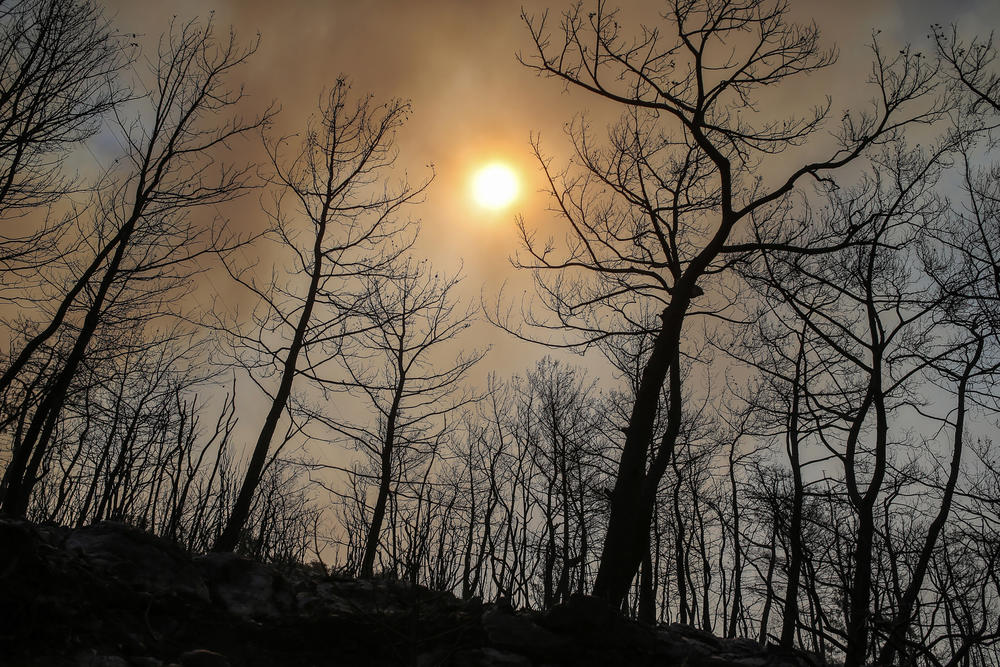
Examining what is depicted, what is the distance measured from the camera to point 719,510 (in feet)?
62.1

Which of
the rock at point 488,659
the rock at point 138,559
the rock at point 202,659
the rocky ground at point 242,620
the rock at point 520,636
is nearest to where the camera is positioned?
the rocky ground at point 242,620

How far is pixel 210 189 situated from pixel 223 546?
17.1 feet

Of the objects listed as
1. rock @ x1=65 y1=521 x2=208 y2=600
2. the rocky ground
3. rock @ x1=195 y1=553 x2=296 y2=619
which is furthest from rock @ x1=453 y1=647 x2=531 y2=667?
rock @ x1=65 y1=521 x2=208 y2=600

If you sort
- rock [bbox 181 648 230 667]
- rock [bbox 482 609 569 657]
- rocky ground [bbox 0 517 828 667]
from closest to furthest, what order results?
1. rocky ground [bbox 0 517 828 667]
2. rock [bbox 181 648 230 667]
3. rock [bbox 482 609 569 657]

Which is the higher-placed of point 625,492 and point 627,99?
point 627,99

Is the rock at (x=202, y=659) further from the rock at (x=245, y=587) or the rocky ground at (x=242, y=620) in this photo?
the rock at (x=245, y=587)

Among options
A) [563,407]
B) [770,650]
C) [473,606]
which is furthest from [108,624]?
[563,407]

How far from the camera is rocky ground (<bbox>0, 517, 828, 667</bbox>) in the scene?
11.3 ft

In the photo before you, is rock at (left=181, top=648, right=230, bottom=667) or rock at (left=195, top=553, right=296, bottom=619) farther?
rock at (left=195, top=553, right=296, bottom=619)

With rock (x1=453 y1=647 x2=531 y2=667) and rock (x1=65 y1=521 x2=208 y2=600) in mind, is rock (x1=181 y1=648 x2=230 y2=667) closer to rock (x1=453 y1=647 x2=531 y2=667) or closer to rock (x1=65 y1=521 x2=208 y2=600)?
rock (x1=65 y1=521 x2=208 y2=600)

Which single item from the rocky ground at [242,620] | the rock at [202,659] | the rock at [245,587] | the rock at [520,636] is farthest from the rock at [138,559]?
the rock at [520,636]

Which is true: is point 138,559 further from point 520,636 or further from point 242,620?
point 520,636

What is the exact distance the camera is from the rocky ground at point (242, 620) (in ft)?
11.3

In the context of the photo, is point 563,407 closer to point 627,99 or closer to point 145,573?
point 627,99
